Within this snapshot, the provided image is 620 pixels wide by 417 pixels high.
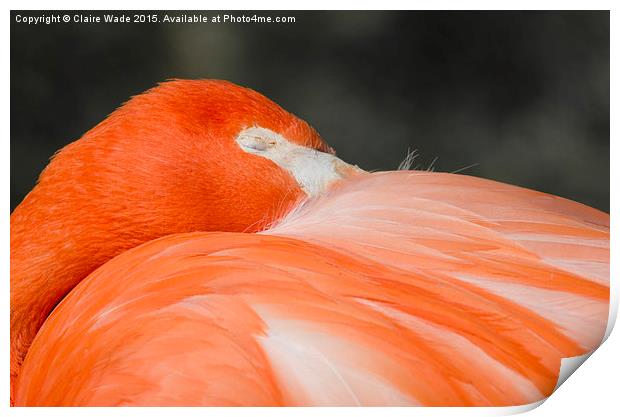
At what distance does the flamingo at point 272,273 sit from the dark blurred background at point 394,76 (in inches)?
2.1

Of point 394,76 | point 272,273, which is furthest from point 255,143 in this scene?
point 272,273

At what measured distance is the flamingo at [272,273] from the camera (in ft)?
3.53

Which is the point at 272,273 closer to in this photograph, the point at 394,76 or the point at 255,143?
the point at 255,143

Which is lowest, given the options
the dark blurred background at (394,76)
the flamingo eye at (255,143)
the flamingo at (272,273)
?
the flamingo at (272,273)

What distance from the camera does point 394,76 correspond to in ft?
5.12

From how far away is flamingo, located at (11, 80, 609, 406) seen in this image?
108 cm

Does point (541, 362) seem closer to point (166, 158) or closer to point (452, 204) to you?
point (452, 204)

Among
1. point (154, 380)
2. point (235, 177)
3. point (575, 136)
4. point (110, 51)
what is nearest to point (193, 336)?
point (154, 380)

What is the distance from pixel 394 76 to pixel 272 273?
58 centimetres

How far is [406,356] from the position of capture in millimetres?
1084

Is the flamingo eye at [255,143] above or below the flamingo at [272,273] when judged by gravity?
above

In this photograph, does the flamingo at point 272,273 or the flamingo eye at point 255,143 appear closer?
the flamingo at point 272,273

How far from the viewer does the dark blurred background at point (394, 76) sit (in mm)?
1470

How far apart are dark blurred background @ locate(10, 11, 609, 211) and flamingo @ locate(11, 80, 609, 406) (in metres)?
0.05
